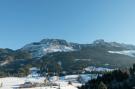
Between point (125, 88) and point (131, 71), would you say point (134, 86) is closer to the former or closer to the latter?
point (125, 88)

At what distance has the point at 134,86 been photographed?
16350 cm

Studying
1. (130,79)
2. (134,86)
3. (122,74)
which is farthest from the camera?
(122,74)

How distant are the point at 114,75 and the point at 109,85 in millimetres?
12915

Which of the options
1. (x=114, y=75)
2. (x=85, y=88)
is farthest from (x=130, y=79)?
(x=85, y=88)

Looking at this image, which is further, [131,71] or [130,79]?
[131,71]

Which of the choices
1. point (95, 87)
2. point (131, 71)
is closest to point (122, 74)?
point (131, 71)

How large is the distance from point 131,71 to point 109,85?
17305 mm

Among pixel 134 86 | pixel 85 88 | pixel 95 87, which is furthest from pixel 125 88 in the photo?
pixel 85 88

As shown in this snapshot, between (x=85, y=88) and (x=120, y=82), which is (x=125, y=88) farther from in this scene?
(x=85, y=88)

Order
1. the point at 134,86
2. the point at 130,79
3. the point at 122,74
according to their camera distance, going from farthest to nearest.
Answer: the point at 122,74 < the point at 130,79 < the point at 134,86

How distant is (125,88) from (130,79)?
9.76m

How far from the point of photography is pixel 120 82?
180000 mm

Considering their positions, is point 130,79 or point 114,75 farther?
point 114,75

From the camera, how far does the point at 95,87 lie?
18450 cm
